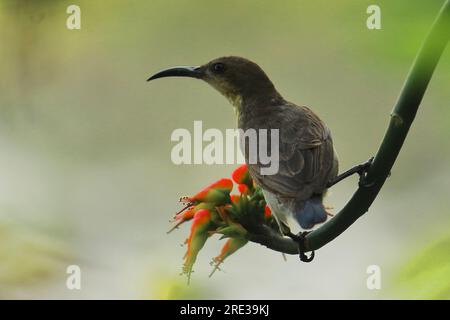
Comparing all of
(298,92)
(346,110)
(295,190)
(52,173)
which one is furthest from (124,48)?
(295,190)

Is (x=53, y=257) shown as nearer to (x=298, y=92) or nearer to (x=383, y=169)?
(x=298, y=92)

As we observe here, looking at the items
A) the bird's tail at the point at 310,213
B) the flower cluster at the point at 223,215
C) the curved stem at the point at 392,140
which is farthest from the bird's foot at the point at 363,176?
the flower cluster at the point at 223,215

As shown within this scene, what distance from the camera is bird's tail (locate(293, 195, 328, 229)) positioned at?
1358mm

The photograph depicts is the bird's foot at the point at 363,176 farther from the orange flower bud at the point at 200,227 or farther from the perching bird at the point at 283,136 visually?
the orange flower bud at the point at 200,227

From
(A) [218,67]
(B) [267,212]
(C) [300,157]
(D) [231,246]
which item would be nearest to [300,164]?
(C) [300,157]

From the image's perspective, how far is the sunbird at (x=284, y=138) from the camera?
144 cm

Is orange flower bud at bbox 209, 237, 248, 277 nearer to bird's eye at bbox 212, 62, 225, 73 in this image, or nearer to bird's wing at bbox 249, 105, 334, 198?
bird's wing at bbox 249, 105, 334, 198

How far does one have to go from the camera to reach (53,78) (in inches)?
86.8

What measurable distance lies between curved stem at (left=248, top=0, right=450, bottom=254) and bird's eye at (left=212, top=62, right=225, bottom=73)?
69 cm

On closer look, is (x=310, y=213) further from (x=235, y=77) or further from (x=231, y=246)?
(x=235, y=77)

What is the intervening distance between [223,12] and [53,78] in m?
0.69

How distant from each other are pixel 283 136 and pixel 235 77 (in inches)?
13.2

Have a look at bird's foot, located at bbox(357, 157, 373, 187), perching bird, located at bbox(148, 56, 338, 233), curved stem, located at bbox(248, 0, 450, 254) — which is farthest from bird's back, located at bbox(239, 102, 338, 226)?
bird's foot, located at bbox(357, 157, 373, 187)

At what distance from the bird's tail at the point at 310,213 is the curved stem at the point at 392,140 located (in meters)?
0.06
